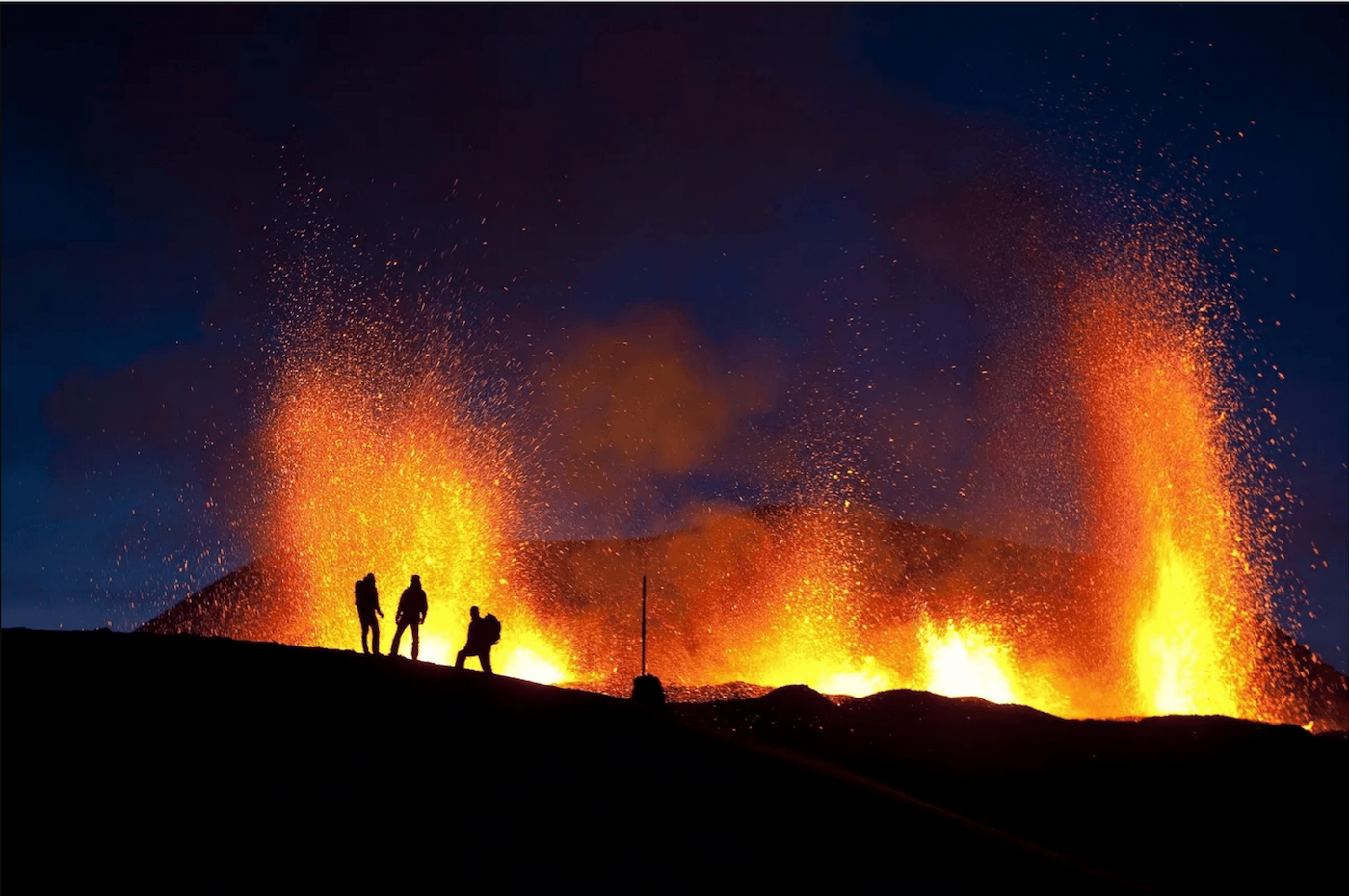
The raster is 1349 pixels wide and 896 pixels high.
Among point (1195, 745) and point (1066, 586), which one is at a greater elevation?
point (1066, 586)

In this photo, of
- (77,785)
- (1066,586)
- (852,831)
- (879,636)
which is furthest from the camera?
(1066,586)

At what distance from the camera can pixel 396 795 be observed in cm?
927

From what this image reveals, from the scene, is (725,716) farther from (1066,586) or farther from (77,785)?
(1066,586)

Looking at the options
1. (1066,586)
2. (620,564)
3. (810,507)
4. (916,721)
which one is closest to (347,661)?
(916,721)

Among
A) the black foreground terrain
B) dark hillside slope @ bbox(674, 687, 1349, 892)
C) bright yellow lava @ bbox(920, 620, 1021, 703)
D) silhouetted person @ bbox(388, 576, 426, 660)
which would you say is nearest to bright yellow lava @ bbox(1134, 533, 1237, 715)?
bright yellow lava @ bbox(920, 620, 1021, 703)

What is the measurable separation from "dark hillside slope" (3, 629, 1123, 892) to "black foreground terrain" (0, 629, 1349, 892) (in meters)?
0.03

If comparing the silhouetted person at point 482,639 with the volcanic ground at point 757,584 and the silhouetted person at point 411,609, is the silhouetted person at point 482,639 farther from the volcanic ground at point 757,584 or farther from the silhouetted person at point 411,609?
the volcanic ground at point 757,584

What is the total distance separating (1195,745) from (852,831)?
14.1m

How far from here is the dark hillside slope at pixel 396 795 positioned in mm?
8023

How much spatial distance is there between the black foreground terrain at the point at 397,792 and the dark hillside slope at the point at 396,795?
3 cm

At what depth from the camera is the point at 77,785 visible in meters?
8.67

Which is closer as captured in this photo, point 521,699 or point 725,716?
point 521,699

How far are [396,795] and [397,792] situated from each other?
2.2 inches

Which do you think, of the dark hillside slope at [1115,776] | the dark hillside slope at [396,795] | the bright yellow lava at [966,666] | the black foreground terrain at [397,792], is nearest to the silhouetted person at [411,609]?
the black foreground terrain at [397,792]
